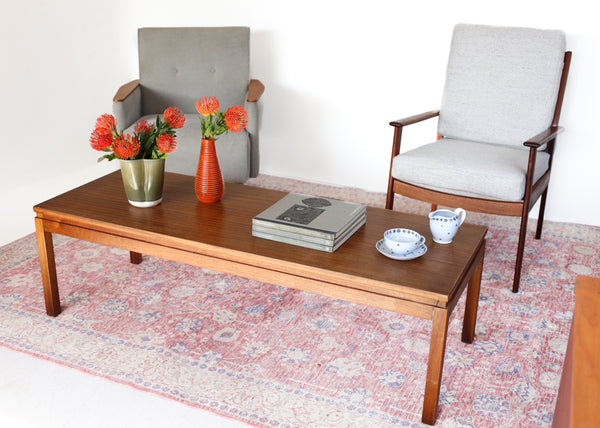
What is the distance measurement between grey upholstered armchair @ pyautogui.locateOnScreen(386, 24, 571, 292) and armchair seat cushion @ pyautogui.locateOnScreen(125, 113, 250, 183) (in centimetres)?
76

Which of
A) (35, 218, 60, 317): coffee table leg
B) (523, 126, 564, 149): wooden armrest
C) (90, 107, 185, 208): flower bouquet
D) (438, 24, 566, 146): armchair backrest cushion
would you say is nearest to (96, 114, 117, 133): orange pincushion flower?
(90, 107, 185, 208): flower bouquet

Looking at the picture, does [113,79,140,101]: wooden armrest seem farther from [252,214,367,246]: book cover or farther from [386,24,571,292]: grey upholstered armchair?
[252,214,367,246]: book cover

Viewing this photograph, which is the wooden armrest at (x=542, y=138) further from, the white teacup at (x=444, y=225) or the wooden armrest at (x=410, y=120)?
the white teacup at (x=444, y=225)

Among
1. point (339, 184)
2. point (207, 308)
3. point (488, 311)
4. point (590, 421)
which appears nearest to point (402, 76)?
point (339, 184)

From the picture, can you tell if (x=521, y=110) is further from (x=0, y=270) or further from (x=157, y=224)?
(x=0, y=270)

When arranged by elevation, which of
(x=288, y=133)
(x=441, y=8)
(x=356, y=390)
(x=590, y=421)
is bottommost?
(x=356, y=390)

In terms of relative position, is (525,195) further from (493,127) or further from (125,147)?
(125,147)

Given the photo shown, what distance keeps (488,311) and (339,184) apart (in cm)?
160

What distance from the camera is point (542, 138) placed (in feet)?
7.48

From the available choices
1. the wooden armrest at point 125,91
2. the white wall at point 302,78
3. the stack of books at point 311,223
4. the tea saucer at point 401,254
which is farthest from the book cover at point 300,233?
the wooden armrest at point 125,91

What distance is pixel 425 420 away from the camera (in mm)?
1548

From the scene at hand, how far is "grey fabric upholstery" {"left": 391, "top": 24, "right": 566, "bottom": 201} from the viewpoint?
2367mm

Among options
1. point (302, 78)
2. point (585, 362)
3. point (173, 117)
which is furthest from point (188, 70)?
point (585, 362)

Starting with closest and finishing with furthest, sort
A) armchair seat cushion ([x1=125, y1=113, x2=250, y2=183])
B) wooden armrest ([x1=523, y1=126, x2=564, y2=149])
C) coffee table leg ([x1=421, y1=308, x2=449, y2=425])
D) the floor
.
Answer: coffee table leg ([x1=421, y1=308, x2=449, y2=425]) < the floor < wooden armrest ([x1=523, y1=126, x2=564, y2=149]) < armchair seat cushion ([x1=125, y1=113, x2=250, y2=183])
